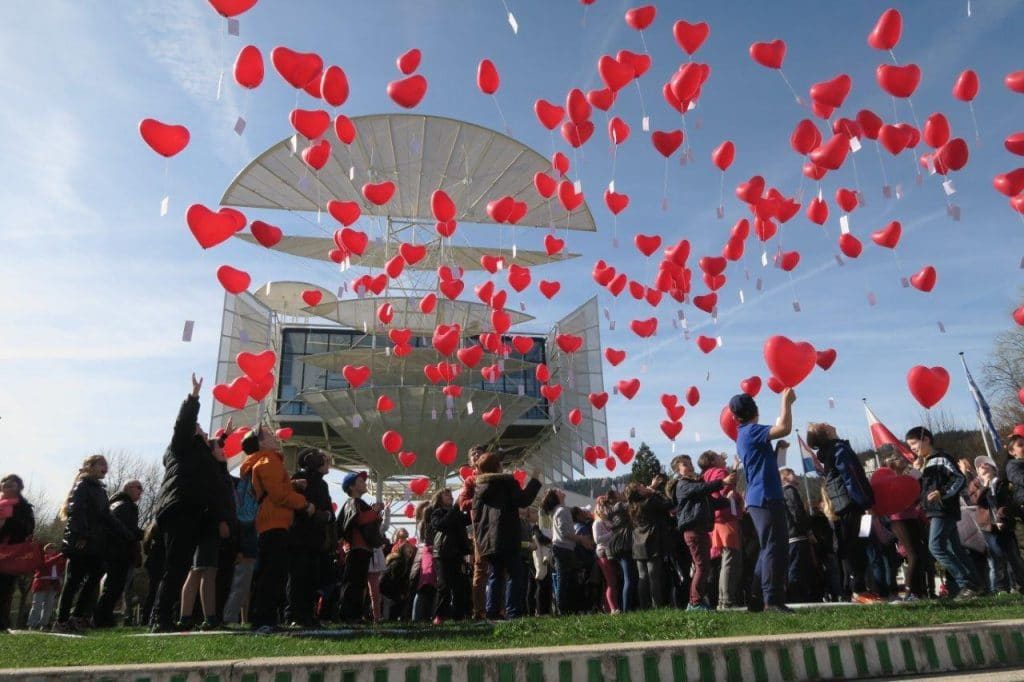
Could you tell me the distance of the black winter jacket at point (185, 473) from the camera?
19.4 ft

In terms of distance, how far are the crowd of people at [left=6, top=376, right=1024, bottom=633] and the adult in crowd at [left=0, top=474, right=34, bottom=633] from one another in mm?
17

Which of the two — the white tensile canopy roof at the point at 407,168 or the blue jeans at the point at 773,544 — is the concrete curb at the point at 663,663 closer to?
the blue jeans at the point at 773,544

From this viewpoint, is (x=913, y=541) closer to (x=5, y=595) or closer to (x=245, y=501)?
(x=245, y=501)

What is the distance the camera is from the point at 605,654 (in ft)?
11.8

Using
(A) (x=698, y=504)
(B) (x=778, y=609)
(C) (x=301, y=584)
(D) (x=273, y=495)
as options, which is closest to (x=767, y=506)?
(B) (x=778, y=609)

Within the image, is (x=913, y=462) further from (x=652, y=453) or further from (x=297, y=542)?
(x=652, y=453)

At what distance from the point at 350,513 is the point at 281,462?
179cm

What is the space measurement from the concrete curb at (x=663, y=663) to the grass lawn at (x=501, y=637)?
0.36m

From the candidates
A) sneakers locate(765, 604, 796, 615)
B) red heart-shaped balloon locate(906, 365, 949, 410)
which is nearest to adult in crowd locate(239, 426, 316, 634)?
sneakers locate(765, 604, 796, 615)

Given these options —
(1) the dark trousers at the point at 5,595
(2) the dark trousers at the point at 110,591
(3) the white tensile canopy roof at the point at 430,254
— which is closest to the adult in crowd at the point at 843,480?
(2) the dark trousers at the point at 110,591

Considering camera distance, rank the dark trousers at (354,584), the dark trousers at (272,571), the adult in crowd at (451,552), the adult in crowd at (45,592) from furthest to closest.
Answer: the adult in crowd at (45,592)
the adult in crowd at (451,552)
the dark trousers at (354,584)
the dark trousers at (272,571)

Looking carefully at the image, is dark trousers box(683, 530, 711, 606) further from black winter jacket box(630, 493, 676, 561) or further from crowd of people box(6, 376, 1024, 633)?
black winter jacket box(630, 493, 676, 561)

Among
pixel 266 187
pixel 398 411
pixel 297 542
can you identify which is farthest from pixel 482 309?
pixel 297 542

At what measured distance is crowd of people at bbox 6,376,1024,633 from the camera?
5.84 m
